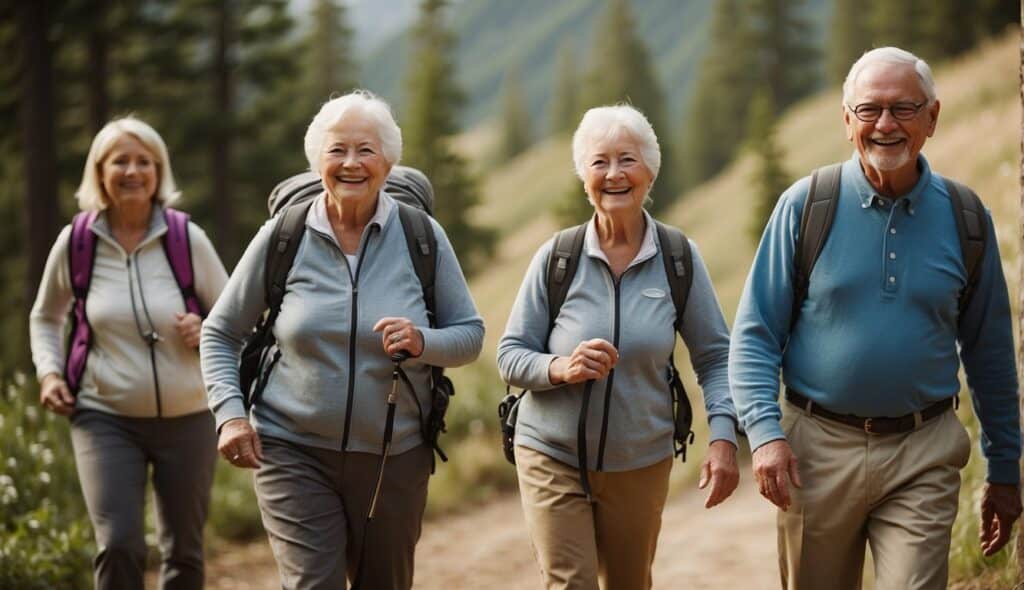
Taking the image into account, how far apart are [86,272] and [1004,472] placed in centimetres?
433

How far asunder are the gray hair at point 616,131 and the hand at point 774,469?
3.87ft

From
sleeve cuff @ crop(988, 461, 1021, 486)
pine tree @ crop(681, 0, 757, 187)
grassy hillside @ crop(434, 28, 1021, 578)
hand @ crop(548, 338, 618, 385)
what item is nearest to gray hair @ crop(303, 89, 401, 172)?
hand @ crop(548, 338, 618, 385)

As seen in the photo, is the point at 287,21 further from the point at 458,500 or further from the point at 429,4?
the point at 429,4

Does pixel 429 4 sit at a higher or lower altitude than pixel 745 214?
higher

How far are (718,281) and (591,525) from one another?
30126 millimetres

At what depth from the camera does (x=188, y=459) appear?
234 inches

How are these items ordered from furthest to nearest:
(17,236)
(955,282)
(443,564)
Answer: (17,236), (443,564), (955,282)

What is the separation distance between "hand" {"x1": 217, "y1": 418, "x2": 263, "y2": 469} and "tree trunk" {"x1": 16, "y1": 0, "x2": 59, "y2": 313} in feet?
48.6

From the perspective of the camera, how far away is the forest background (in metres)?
8.66

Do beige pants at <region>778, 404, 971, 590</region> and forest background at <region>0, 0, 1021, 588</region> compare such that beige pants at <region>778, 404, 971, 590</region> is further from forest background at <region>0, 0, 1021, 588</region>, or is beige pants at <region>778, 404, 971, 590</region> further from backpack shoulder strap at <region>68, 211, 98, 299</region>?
backpack shoulder strap at <region>68, 211, 98, 299</region>

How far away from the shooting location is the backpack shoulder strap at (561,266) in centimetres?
484

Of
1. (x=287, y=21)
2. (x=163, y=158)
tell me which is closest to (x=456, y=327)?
(x=163, y=158)

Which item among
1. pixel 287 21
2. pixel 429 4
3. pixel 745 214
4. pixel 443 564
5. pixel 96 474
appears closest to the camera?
pixel 96 474

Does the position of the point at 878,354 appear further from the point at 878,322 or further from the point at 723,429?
the point at 723,429
